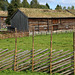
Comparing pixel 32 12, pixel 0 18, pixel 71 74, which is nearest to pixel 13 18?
pixel 32 12

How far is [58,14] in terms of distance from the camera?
34781mm

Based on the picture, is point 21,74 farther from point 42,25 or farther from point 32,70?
point 42,25

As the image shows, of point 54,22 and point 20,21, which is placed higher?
point 20,21

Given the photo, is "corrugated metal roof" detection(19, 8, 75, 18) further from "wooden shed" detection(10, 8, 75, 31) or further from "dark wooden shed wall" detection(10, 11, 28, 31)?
"dark wooden shed wall" detection(10, 11, 28, 31)

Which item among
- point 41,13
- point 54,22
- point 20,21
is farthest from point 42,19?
point 20,21

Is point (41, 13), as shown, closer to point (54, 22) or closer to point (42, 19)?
point (42, 19)

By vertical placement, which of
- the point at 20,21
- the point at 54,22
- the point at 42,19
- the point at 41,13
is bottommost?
the point at 54,22

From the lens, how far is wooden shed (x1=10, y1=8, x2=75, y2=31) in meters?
31.4

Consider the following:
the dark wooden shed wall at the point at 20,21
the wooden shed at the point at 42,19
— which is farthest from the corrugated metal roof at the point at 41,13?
the dark wooden shed wall at the point at 20,21

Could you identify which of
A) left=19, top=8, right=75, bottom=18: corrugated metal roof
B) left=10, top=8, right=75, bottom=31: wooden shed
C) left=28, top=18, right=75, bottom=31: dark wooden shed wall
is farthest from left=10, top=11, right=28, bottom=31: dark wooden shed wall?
left=28, top=18, right=75, bottom=31: dark wooden shed wall

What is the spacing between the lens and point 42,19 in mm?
32281

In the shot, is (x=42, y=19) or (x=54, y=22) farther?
(x=54, y=22)

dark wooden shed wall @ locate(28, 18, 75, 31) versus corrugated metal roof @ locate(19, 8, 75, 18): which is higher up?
corrugated metal roof @ locate(19, 8, 75, 18)

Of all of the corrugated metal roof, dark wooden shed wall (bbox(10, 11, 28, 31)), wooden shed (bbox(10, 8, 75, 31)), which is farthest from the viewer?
the corrugated metal roof
